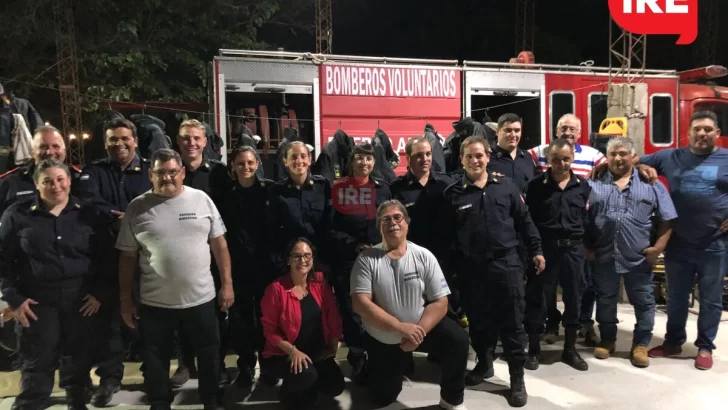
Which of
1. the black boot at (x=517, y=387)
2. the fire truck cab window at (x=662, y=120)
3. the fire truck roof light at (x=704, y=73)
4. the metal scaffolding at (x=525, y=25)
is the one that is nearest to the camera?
the black boot at (x=517, y=387)

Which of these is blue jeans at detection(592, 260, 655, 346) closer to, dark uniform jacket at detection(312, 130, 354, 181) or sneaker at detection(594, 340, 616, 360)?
sneaker at detection(594, 340, 616, 360)

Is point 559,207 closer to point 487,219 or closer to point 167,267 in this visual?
point 487,219

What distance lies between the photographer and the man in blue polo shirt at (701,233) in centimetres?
439

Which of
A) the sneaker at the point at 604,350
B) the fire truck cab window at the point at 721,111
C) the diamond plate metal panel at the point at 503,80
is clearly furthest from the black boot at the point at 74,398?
A: the fire truck cab window at the point at 721,111

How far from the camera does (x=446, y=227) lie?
4.05 meters

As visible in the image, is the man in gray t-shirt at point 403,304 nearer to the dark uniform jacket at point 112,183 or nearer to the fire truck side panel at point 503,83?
the dark uniform jacket at point 112,183

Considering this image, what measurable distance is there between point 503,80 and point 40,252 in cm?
683

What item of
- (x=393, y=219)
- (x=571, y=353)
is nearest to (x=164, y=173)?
(x=393, y=219)

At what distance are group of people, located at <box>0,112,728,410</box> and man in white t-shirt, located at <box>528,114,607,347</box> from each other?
20mm

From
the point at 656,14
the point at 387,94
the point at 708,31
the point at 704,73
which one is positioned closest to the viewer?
the point at 656,14

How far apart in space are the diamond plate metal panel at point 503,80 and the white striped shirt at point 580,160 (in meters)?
3.49

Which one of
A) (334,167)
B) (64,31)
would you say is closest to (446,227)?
(334,167)

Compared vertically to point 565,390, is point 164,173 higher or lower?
higher

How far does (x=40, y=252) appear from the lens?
3.33 m
